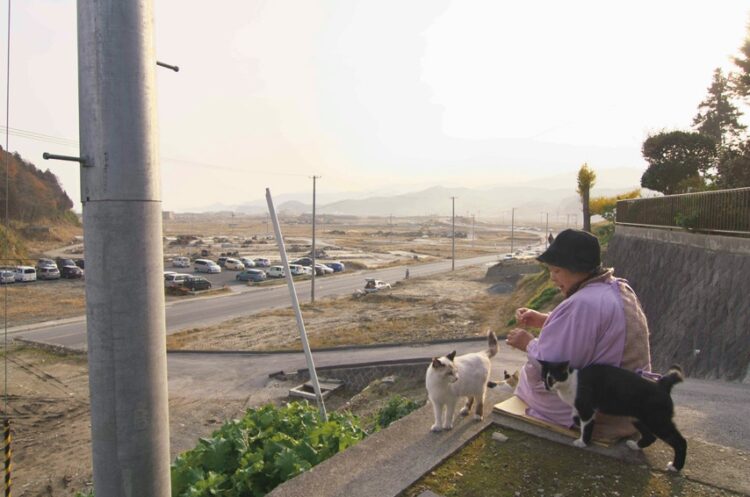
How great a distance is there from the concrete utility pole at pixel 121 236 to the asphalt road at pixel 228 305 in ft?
87.5

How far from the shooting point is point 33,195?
72.8m

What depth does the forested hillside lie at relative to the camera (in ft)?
216

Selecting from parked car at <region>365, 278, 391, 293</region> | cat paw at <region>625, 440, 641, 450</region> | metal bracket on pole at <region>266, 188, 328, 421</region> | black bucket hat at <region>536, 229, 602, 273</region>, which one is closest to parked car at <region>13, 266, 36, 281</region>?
parked car at <region>365, 278, 391, 293</region>

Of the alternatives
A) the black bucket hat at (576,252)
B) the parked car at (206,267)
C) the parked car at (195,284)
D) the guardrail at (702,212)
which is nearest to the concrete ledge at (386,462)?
the black bucket hat at (576,252)

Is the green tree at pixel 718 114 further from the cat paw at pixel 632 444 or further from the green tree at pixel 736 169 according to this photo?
the cat paw at pixel 632 444

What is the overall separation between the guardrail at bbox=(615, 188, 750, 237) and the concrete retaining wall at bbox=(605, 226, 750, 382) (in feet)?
0.97

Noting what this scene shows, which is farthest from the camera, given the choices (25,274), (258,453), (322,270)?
(322,270)

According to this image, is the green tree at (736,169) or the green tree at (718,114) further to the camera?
the green tree at (718,114)

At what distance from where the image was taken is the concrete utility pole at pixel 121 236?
2967 millimetres

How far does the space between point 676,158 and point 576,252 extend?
899 inches

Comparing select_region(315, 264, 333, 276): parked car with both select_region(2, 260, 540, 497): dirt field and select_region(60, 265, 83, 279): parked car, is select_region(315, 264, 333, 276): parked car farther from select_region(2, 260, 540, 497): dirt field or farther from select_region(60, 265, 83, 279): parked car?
select_region(60, 265, 83, 279): parked car

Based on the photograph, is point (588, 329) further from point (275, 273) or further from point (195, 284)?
point (275, 273)

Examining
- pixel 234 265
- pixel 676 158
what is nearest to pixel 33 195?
pixel 234 265

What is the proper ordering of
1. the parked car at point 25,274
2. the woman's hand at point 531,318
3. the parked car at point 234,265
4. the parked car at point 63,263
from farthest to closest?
the parked car at point 234,265 → the parked car at point 63,263 → the parked car at point 25,274 → the woman's hand at point 531,318
